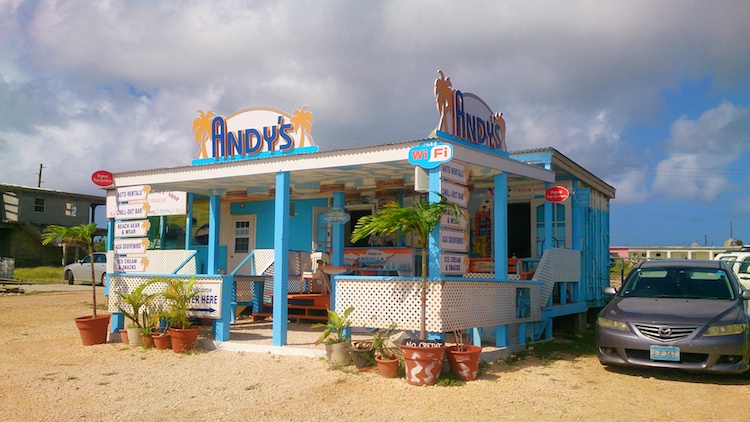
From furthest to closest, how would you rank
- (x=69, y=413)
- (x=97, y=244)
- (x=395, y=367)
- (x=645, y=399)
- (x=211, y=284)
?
(x=97, y=244)
(x=211, y=284)
(x=395, y=367)
(x=645, y=399)
(x=69, y=413)

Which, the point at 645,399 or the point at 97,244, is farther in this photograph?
the point at 97,244

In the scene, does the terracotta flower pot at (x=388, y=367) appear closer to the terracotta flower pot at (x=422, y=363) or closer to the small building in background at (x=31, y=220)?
the terracotta flower pot at (x=422, y=363)

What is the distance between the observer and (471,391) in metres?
6.79

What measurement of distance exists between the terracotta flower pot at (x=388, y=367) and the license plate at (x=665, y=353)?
310 cm

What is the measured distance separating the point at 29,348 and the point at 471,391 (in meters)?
7.36

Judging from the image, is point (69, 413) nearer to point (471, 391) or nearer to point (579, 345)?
point (471, 391)

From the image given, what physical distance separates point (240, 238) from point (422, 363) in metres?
9.72

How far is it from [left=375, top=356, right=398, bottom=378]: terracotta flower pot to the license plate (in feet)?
10.2

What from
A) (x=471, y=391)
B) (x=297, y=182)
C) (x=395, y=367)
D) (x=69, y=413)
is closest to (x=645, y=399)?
(x=471, y=391)

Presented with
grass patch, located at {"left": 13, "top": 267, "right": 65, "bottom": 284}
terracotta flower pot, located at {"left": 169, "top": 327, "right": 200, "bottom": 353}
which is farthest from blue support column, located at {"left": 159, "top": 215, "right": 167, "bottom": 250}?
grass patch, located at {"left": 13, "top": 267, "right": 65, "bottom": 284}

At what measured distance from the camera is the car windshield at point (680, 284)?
8309mm

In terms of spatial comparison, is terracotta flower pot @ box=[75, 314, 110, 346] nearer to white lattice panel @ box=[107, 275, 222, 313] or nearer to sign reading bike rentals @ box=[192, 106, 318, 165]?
white lattice panel @ box=[107, 275, 222, 313]

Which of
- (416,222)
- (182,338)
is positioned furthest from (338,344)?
(182,338)

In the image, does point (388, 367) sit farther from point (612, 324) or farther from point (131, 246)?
point (131, 246)
